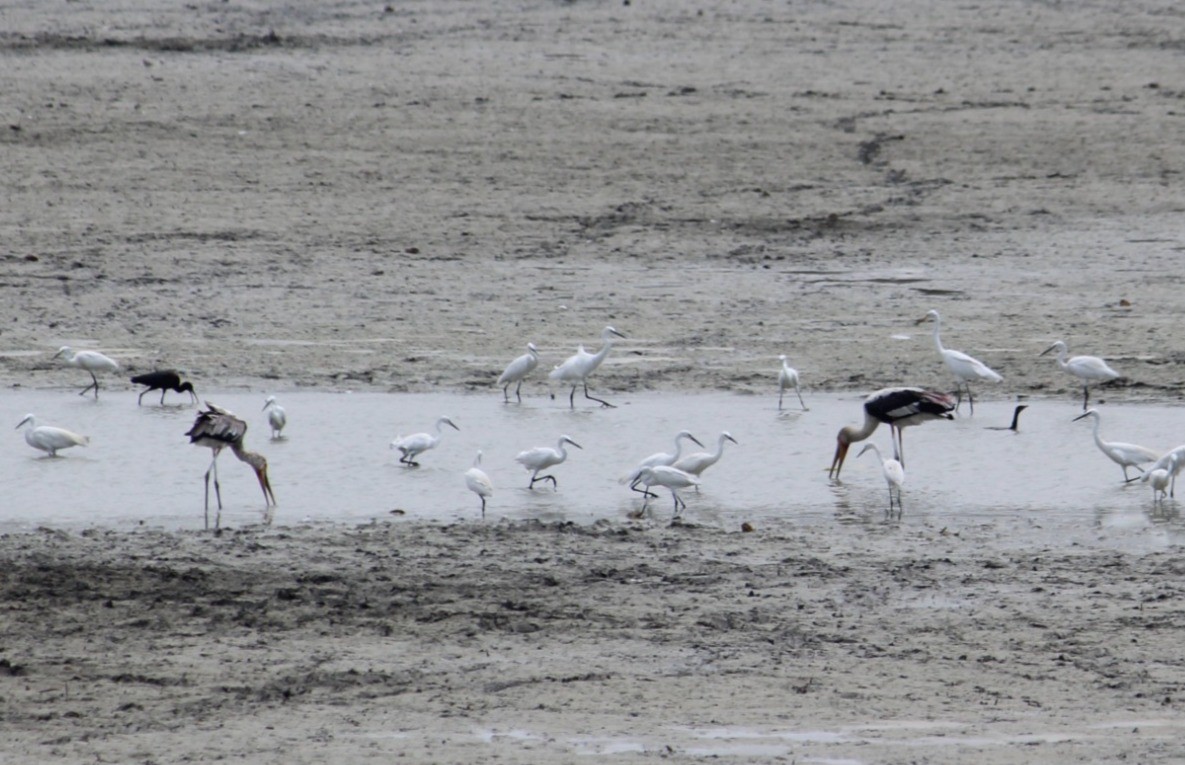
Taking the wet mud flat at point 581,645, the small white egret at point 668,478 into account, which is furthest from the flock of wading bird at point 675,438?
the wet mud flat at point 581,645

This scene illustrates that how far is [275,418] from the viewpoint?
11219 millimetres

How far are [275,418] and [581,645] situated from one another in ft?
14.4

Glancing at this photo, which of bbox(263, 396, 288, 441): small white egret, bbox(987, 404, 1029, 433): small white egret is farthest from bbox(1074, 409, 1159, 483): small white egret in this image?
bbox(263, 396, 288, 441): small white egret

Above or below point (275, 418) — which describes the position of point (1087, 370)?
above

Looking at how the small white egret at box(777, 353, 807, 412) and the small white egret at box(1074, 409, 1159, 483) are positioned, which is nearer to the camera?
the small white egret at box(1074, 409, 1159, 483)

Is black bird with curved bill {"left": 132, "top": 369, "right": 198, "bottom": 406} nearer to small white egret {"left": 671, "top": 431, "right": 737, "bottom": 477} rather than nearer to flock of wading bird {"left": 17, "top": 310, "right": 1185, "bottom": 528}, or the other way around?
flock of wading bird {"left": 17, "top": 310, "right": 1185, "bottom": 528}

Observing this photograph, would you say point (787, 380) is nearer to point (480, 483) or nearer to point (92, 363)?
point (480, 483)

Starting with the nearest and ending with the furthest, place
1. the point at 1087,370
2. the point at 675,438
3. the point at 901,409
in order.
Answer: the point at 675,438 → the point at 901,409 → the point at 1087,370

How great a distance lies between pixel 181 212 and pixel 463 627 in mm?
10196

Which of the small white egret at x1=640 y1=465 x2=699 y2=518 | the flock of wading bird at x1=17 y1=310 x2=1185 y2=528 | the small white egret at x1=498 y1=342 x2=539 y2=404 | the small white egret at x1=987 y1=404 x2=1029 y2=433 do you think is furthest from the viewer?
the small white egret at x1=498 y1=342 x2=539 y2=404

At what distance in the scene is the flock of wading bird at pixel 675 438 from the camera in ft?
32.4

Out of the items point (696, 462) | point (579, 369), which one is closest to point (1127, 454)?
point (696, 462)

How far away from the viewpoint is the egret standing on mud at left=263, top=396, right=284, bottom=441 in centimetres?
1121

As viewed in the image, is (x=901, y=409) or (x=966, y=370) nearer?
(x=901, y=409)
